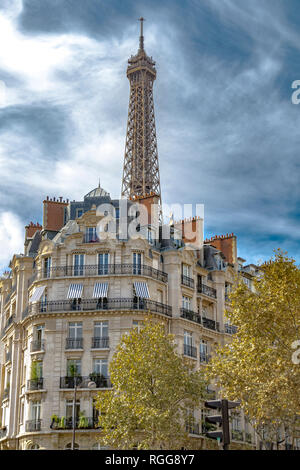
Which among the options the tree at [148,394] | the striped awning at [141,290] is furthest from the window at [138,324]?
the tree at [148,394]

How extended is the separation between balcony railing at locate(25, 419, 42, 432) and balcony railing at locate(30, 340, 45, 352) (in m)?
4.06

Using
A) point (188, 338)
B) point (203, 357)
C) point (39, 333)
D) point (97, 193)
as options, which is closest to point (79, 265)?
point (39, 333)

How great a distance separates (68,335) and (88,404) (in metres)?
4.21

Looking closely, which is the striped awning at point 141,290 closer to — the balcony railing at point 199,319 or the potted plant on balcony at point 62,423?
the balcony railing at point 199,319

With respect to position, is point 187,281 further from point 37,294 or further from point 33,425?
point 33,425

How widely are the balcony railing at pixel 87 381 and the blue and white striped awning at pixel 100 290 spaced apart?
4.59 m

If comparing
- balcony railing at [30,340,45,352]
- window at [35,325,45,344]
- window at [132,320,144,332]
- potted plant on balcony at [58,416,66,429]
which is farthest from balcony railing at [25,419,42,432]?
window at [132,320,144,332]

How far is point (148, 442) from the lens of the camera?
3469 centimetres

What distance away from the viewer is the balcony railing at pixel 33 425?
40.3 metres

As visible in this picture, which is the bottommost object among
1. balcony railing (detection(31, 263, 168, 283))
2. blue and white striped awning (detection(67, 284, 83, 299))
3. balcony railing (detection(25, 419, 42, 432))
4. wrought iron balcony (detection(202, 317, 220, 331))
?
balcony railing (detection(25, 419, 42, 432))

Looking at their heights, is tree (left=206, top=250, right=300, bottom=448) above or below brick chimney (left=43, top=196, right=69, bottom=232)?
below

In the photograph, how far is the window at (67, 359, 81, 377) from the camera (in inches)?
1614

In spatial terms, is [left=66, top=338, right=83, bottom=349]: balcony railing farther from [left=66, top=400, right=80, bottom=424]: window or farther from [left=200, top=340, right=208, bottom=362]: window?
[left=200, top=340, right=208, bottom=362]: window
